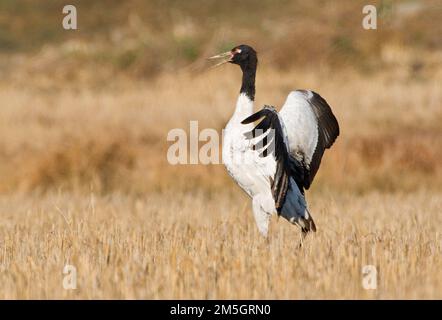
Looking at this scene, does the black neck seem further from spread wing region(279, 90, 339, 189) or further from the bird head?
spread wing region(279, 90, 339, 189)

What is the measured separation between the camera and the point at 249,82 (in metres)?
9.22

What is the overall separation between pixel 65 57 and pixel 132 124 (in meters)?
8.58

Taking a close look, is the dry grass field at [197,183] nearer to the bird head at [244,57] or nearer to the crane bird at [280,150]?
the crane bird at [280,150]

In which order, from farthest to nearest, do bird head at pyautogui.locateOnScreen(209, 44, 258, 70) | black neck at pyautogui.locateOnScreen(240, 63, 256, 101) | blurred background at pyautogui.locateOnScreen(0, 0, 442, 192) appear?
blurred background at pyautogui.locateOnScreen(0, 0, 442, 192), bird head at pyautogui.locateOnScreen(209, 44, 258, 70), black neck at pyautogui.locateOnScreen(240, 63, 256, 101)

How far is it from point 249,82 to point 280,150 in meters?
1.12

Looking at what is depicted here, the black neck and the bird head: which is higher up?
the bird head

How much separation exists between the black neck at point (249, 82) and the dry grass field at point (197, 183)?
1.32 m

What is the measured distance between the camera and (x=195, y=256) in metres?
7.45

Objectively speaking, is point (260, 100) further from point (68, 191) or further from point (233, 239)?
point (233, 239)

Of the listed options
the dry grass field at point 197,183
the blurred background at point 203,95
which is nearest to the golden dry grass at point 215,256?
the dry grass field at point 197,183

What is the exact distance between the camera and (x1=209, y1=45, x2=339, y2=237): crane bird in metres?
8.56

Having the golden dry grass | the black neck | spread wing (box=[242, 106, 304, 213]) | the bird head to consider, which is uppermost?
the bird head

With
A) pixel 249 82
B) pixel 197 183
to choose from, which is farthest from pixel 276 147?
pixel 197 183

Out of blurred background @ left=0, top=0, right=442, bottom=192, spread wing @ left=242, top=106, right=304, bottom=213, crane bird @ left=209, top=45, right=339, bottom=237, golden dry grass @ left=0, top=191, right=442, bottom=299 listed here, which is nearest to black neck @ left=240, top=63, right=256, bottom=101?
crane bird @ left=209, top=45, right=339, bottom=237
